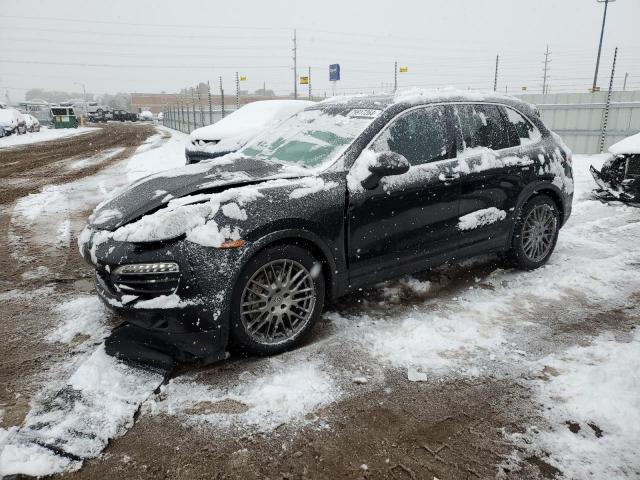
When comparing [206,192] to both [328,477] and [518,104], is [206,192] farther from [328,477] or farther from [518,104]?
[518,104]

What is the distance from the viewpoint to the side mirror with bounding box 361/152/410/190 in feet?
10.6

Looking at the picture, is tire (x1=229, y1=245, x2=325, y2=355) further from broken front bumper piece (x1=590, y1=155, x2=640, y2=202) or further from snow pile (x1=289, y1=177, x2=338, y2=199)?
broken front bumper piece (x1=590, y1=155, x2=640, y2=202)

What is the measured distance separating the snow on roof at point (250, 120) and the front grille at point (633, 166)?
576cm

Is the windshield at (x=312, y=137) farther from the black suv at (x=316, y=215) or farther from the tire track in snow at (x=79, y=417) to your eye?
the tire track in snow at (x=79, y=417)

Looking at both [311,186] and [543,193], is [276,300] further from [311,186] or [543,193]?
[543,193]

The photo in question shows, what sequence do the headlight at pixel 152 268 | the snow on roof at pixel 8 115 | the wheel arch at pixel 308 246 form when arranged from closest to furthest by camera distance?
1. the headlight at pixel 152 268
2. the wheel arch at pixel 308 246
3. the snow on roof at pixel 8 115

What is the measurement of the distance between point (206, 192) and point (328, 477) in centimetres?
188

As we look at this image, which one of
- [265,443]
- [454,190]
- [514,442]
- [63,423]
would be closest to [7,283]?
[63,423]

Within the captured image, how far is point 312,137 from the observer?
3.84 metres

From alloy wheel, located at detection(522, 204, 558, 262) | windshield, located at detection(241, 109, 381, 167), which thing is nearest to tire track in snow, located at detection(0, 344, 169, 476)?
windshield, located at detection(241, 109, 381, 167)

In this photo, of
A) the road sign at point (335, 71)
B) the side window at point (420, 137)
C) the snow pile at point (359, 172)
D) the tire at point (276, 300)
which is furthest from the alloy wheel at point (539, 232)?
the road sign at point (335, 71)

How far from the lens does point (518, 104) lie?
4586 mm

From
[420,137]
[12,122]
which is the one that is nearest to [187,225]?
[420,137]

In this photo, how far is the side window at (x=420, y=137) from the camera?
3.58 m
